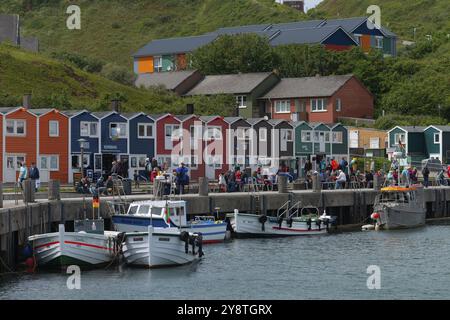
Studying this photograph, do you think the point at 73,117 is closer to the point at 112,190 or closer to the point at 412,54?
the point at 112,190

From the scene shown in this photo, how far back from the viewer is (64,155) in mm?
86312

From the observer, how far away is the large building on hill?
155625mm

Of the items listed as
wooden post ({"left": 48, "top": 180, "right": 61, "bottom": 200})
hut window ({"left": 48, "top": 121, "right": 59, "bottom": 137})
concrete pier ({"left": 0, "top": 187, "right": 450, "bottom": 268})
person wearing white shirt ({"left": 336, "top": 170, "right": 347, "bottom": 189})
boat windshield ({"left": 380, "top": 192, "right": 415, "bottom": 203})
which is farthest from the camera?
hut window ({"left": 48, "top": 121, "right": 59, "bottom": 137})

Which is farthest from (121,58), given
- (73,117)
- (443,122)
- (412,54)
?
(73,117)

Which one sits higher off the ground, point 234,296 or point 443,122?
point 443,122

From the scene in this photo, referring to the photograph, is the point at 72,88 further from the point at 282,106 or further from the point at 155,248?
the point at 155,248

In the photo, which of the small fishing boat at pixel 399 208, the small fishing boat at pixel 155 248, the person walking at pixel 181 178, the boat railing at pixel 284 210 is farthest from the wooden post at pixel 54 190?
the small fishing boat at pixel 399 208

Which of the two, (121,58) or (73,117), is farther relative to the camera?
(121,58)

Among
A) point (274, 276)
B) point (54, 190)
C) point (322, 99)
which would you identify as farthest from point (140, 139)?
point (274, 276)

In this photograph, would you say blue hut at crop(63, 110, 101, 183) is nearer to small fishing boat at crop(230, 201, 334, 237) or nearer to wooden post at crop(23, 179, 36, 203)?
small fishing boat at crop(230, 201, 334, 237)

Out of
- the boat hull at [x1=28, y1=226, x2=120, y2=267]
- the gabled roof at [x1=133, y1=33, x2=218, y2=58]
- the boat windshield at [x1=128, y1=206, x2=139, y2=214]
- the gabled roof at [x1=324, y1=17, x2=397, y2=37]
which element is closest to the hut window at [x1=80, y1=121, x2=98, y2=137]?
the boat windshield at [x1=128, y1=206, x2=139, y2=214]

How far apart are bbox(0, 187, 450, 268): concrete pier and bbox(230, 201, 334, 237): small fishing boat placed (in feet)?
4.48

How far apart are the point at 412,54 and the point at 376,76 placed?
33.4 m
